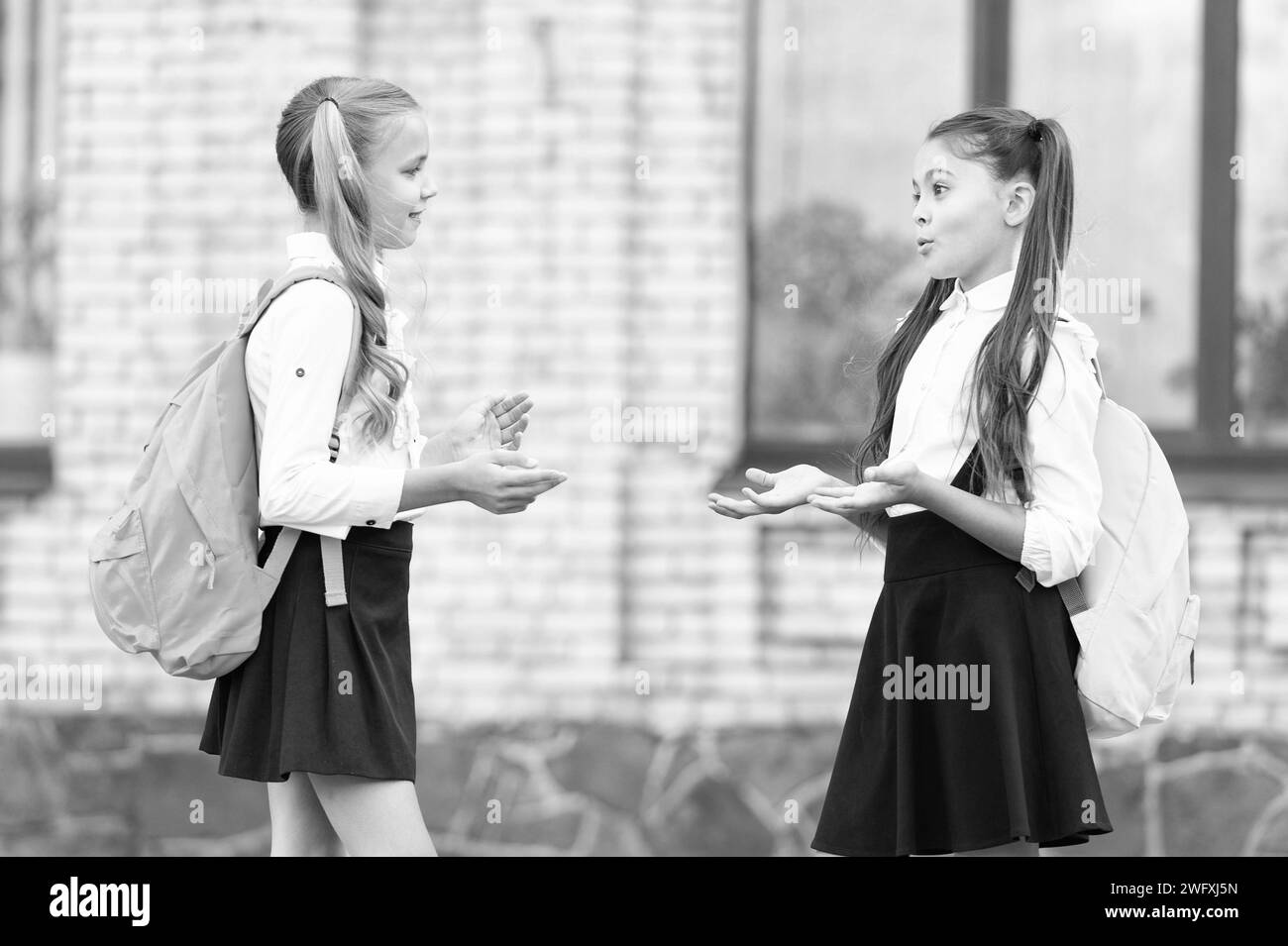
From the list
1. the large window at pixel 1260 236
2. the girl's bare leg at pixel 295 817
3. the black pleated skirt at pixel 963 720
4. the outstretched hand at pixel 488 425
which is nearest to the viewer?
the black pleated skirt at pixel 963 720

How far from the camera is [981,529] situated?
2.80 meters

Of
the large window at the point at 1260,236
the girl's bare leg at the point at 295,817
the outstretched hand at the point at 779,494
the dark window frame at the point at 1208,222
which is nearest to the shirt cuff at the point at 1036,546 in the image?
the outstretched hand at the point at 779,494

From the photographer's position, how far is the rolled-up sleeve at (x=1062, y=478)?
9.13 ft

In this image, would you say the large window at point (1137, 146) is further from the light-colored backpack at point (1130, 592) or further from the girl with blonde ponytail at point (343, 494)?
the girl with blonde ponytail at point (343, 494)

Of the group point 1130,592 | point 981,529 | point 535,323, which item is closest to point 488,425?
point 981,529

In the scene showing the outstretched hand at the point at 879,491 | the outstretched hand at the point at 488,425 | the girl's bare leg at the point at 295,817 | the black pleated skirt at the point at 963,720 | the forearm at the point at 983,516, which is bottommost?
the girl's bare leg at the point at 295,817

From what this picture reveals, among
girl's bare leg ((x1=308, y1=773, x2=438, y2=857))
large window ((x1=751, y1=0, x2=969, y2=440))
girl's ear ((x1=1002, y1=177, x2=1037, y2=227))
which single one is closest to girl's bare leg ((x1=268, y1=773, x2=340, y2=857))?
girl's bare leg ((x1=308, y1=773, x2=438, y2=857))

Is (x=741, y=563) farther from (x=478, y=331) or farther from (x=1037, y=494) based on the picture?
(x=1037, y=494)

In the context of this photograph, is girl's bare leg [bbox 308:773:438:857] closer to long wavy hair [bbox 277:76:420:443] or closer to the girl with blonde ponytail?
the girl with blonde ponytail

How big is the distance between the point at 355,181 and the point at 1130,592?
155cm

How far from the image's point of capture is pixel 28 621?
5.89 meters

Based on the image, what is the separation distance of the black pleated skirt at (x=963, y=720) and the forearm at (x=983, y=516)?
0.07 meters
